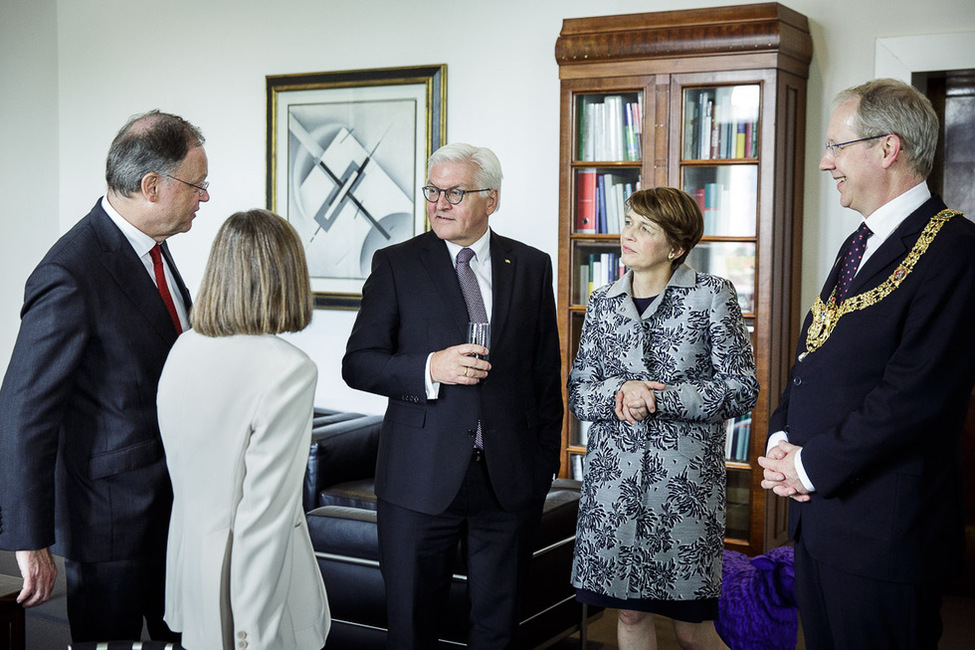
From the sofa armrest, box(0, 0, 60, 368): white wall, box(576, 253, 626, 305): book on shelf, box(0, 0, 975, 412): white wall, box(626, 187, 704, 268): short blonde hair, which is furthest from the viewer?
box(0, 0, 60, 368): white wall

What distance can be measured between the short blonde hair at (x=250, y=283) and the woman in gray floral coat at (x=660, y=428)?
1114 millimetres

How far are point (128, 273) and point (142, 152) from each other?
0.30 meters

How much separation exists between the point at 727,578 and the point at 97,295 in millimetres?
2520

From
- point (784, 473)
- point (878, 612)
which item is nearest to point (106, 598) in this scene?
point (784, 473)

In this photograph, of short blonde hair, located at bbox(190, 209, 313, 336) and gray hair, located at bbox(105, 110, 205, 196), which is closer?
short blonde hair, located at bbox(190, 209, 313, 336)

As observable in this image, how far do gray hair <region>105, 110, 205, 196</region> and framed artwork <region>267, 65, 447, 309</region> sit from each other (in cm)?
339

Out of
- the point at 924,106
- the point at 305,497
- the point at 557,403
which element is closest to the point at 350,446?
the point at 305,497

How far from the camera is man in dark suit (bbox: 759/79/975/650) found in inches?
81.7

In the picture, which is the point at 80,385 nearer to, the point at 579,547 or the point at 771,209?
the point at 579,547

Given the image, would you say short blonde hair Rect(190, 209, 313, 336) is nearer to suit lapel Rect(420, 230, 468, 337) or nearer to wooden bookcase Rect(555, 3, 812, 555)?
suit lapel Rect(420, 230, 468, 337)

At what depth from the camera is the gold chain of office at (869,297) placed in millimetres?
2141

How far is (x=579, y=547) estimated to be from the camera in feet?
9.89

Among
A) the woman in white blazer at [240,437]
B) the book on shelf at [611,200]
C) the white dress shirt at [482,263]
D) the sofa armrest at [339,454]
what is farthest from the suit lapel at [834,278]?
the sofa armrest at [339,454]

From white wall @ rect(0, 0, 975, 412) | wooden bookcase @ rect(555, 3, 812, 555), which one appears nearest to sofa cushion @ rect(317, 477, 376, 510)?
wooden bookcase @ rect(555, 3, 812, 555)
